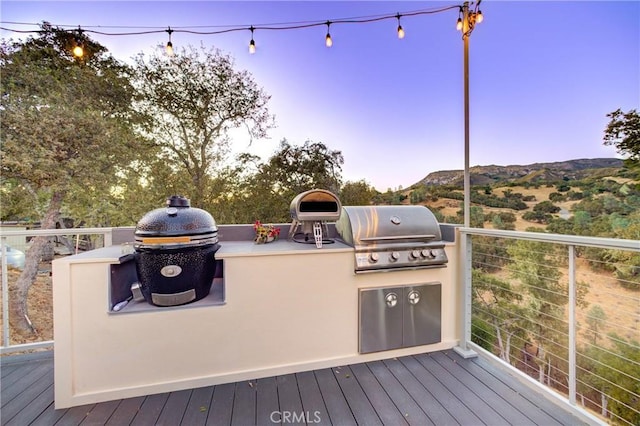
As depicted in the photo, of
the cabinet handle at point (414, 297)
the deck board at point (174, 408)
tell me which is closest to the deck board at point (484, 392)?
the cabinet handle at point (414, 297)

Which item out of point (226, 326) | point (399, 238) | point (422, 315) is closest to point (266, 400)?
point (226, 326)

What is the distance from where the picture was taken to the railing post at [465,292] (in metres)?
2.46

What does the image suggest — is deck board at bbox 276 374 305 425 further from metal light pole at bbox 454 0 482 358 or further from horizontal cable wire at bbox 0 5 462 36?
horizontal cable wire at bbox 0 5 462 36

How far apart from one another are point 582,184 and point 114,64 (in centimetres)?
862

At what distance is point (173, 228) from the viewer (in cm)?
181

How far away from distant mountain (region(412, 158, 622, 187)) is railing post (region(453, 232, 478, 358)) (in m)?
1.97

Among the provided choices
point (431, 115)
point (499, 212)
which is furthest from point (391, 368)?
point (499, 212)

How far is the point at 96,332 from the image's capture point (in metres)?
1.79

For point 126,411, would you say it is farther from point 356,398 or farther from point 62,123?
point 62,123

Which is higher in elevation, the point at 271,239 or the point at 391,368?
the point at 271,239

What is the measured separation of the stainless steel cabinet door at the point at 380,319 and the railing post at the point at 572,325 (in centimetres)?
111

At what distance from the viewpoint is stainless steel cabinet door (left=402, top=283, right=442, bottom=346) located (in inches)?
92.5

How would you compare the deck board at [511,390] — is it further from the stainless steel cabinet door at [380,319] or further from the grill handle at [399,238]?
the grill handle at [399,238]

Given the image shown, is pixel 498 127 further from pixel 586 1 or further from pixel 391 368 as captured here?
pixel 391 368
